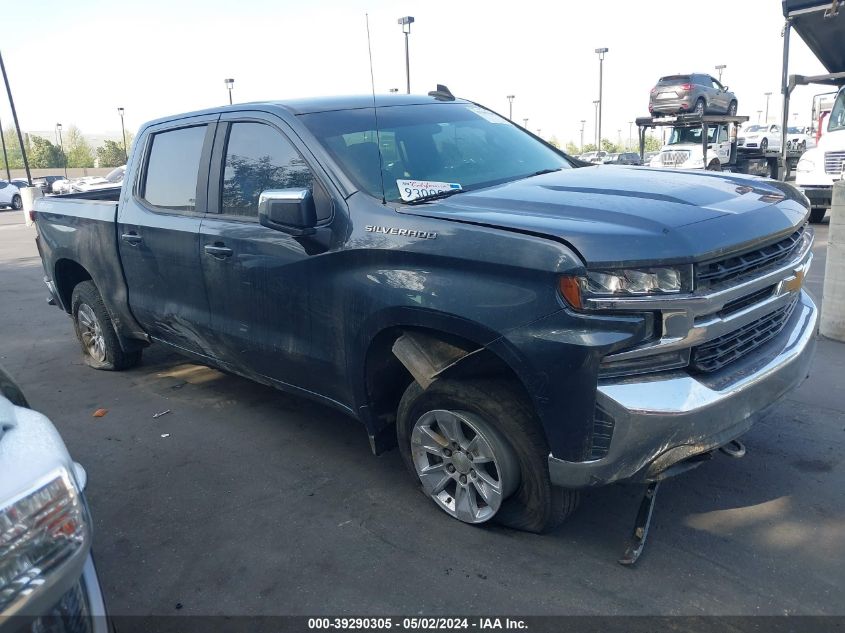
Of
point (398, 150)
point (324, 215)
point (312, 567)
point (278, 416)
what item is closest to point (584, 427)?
point (312, 567)

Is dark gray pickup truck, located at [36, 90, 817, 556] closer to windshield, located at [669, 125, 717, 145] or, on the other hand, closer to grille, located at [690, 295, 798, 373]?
grille, located at [690, 295, 798, 373]

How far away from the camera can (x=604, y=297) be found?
2604mm

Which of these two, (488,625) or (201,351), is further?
(201,351)

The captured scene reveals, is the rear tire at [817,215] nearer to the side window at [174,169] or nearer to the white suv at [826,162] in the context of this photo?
the white suv at [826,162]

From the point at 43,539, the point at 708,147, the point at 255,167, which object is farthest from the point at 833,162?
the point at 43,539

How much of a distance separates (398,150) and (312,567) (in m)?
2.10

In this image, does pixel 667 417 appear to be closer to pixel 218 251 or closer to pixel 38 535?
pixel 38 535

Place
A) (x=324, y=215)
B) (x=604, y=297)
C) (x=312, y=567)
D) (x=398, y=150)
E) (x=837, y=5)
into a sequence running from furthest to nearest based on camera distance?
(x=837, y=5)
(x=398, y=150)
(x=324, y=215)
(x=312, y=567)
(x=604, y=297)

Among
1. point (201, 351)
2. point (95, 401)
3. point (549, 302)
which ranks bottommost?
point (95, 401)

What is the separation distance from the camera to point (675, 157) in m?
20.7

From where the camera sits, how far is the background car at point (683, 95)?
20.9m

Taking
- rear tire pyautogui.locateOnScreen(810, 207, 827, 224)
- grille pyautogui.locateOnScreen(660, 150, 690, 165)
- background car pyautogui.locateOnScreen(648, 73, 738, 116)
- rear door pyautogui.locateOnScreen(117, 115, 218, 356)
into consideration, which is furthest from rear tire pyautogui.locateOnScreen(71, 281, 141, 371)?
background car pyautogui.locateOnScreen(648, 73, 738, 116)

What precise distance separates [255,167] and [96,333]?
276 cm

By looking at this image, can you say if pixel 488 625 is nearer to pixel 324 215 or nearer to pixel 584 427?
pixel 584 427
